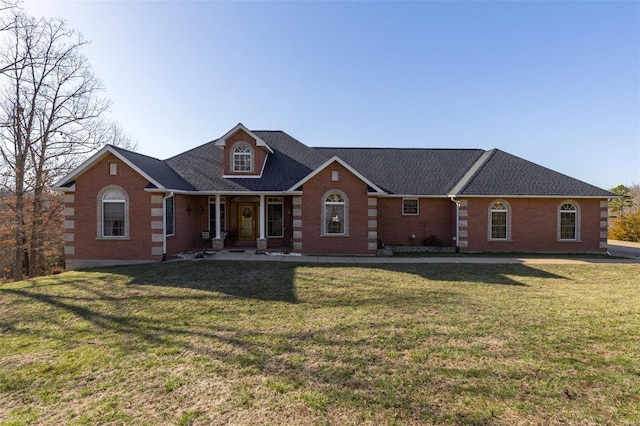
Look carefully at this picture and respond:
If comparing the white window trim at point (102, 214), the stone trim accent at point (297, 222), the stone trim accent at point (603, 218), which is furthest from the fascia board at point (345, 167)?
the stone trim accent at point (603, 218)

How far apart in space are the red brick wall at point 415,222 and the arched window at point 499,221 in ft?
7.37

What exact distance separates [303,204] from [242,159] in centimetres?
491

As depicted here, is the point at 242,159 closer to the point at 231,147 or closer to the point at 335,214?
the point at 231,147

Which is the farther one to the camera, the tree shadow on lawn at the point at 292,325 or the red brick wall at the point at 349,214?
the red brick wall at the point at 349,214

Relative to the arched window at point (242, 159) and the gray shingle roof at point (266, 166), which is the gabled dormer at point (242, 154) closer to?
the arched window at point (242, 159)

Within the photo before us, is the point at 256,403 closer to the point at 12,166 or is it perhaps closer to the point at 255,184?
the point at 255,184

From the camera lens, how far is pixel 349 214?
16.2 m

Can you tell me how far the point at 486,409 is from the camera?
396 cm

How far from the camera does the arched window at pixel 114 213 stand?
48.0ft

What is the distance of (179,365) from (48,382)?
186cm

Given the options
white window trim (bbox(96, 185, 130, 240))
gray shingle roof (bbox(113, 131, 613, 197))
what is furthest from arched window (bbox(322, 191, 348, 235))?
white window trim (bbox(96, 185, 130, 240))

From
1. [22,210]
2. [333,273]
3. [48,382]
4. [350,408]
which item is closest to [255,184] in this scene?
[333,273]

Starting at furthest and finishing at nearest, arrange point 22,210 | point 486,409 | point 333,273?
point 22,210, point 333,273, point 486,409

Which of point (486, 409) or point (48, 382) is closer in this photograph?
point (486, 409)
